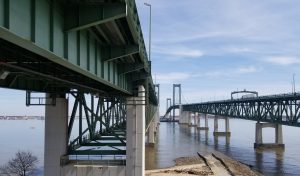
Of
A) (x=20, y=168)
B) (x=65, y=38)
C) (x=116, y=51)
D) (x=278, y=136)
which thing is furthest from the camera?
(x=278, y=136)

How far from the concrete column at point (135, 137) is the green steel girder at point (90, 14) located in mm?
23150

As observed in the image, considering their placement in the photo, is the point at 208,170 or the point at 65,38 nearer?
the point at 65,38

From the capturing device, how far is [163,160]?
236ft

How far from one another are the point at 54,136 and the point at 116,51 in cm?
1330

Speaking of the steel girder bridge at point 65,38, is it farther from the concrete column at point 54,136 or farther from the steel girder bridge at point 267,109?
the steel girder bridge at point 267,109

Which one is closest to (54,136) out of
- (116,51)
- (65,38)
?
(116,51)

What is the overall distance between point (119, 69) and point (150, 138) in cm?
7136

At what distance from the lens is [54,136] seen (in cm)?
3541

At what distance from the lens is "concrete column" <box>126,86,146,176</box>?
37.9 metres

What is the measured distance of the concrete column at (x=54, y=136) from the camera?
35.2 metres

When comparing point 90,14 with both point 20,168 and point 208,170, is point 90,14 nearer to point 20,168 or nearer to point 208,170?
point 208,170

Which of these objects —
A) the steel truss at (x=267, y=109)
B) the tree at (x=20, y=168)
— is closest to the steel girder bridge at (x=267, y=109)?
the steel truss at (x=267, y=109)

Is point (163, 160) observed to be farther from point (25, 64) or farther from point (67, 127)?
point (25, 64)

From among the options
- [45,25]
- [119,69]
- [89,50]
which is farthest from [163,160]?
[45,25]
